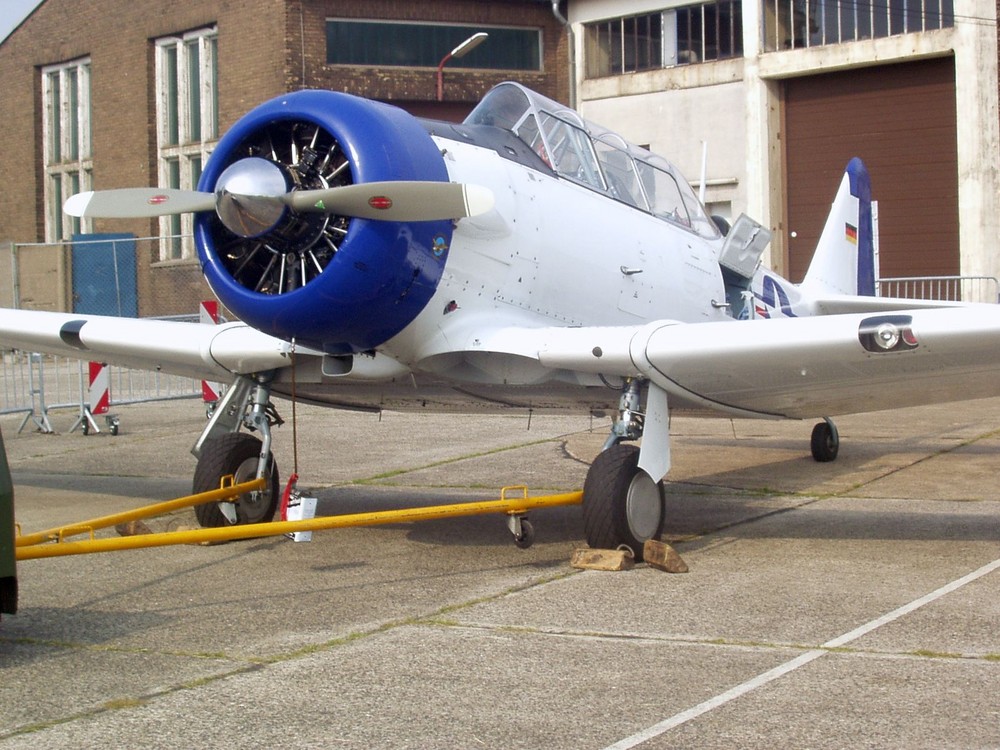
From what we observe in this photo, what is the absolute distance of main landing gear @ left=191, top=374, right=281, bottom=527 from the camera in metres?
7.32

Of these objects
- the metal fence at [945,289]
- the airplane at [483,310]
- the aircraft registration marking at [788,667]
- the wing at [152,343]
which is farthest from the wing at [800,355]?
the metal fence at [945,289]

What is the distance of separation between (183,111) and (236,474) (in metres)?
28.9

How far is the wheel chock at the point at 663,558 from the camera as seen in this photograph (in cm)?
621

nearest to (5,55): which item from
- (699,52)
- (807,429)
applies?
(699,52)

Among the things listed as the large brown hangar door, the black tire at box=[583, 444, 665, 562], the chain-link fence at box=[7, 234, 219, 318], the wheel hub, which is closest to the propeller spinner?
the black tire at box=[583, 444, 665, 562]

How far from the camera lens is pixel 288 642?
485cm

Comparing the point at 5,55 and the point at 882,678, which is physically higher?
the point at 5,55

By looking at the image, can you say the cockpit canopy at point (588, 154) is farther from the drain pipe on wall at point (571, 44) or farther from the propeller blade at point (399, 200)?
the drain pipe on wall at point (571, 44)

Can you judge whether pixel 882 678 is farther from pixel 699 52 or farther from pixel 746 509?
pixel 699 52

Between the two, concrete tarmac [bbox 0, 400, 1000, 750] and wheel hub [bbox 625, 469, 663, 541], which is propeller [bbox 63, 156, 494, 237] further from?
concrete tarmac [bbox 0, 400, 1000, 750]

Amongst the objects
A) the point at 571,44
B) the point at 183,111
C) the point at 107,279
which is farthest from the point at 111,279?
the point at 571,44

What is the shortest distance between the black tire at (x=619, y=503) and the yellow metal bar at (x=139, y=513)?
195 centimetres

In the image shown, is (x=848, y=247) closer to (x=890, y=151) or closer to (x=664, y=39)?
(x=890, y=151)

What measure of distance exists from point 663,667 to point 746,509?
4041 mm
